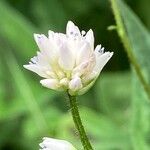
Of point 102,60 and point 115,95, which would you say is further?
point 115,95

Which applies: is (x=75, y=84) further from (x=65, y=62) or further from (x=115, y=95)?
(x=115, y=95)

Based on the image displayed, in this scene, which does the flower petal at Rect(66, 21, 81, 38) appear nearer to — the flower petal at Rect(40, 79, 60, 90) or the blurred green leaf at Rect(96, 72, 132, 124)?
the flower petal at Rect(40, 79, 60, 90)

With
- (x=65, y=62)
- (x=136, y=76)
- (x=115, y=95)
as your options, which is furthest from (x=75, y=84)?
(x=115, y=95)

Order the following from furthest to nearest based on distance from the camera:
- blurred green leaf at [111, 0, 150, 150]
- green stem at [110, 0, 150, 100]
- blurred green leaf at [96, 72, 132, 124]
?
blurred green leaf at [96, 72, 132, 124]
blurred green leaf at [111, 0, 150, 150]
green stem at [110, 0, 150, 100]

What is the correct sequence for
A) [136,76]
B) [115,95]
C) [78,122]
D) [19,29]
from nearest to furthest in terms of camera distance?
[78,122]
[136,76]
[115,95]
[19,29]

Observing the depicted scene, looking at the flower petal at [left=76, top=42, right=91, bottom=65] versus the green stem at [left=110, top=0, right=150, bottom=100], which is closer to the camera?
the flower petal at [left=76, top=42, right=91, bottom=65]

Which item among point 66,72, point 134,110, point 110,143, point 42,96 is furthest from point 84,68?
point 42,96

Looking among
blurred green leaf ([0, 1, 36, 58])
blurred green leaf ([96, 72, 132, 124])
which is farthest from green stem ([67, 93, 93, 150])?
blurred green leaf ([0, 1, 36, 58])

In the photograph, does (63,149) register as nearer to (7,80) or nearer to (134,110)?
(134,110)
